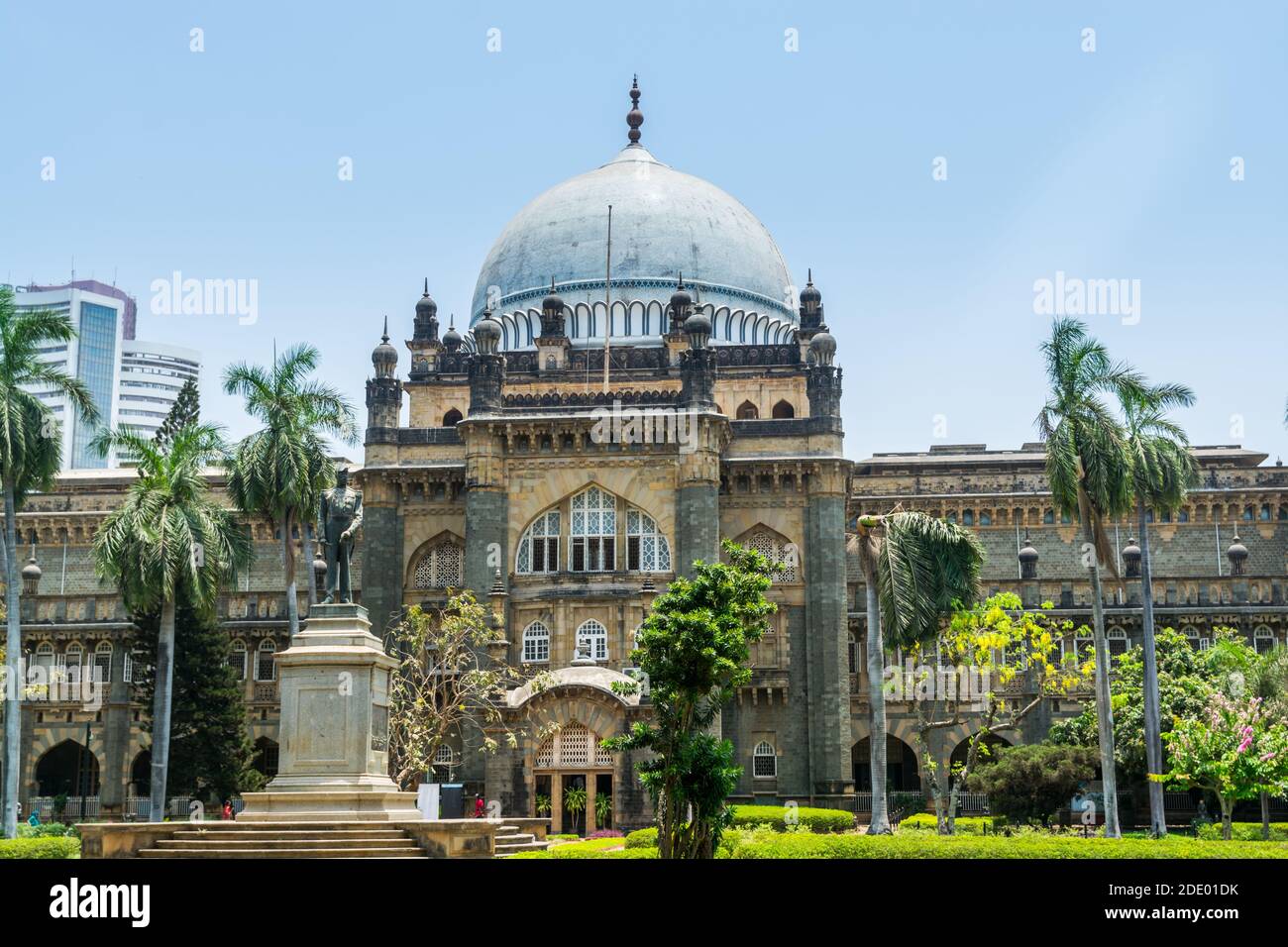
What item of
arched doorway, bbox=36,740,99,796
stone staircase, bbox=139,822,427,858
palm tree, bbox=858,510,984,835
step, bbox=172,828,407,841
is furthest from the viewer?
arched doorway, bbox=36,740,99,796

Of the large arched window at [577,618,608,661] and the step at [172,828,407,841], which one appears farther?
the large arched window at [577,618,608,661]

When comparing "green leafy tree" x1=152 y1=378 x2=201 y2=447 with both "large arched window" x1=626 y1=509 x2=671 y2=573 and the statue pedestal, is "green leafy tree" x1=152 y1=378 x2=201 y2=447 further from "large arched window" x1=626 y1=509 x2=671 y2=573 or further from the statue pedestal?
the statue pedestal

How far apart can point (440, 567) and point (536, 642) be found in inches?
225

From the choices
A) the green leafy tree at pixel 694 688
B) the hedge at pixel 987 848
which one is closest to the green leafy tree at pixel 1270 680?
the hedge at pixel 987 848

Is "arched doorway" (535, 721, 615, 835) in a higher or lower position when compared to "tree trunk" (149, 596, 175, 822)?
lower

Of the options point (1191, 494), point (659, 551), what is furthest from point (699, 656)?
point (1191, 494)

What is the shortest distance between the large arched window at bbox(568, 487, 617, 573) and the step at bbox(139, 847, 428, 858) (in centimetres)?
2790

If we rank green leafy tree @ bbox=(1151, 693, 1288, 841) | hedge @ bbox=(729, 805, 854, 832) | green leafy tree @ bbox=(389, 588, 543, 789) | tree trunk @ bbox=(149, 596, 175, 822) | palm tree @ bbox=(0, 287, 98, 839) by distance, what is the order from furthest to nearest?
tree trunk @ bbox=(149, 596, 175, 822)
hedge @ bbox=(729, 805, 854, 832)
green leafy tree @ bbox=(389, 588, 543, 789)
palm tree @ bbox=(0, 287, 98, 839)
green leafy tree @ bbox=(1151, 693, 1288, 841)

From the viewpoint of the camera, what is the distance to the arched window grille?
5328 centimetres

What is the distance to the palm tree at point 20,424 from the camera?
4231 centimetres

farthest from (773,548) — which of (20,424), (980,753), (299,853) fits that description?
(299,853)

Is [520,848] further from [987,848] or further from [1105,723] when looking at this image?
[1105,723]

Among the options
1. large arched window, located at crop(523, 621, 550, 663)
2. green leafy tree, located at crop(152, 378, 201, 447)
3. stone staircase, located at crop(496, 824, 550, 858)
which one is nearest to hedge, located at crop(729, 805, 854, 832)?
large arched window, located at crop(523, 621, 550, 663)
